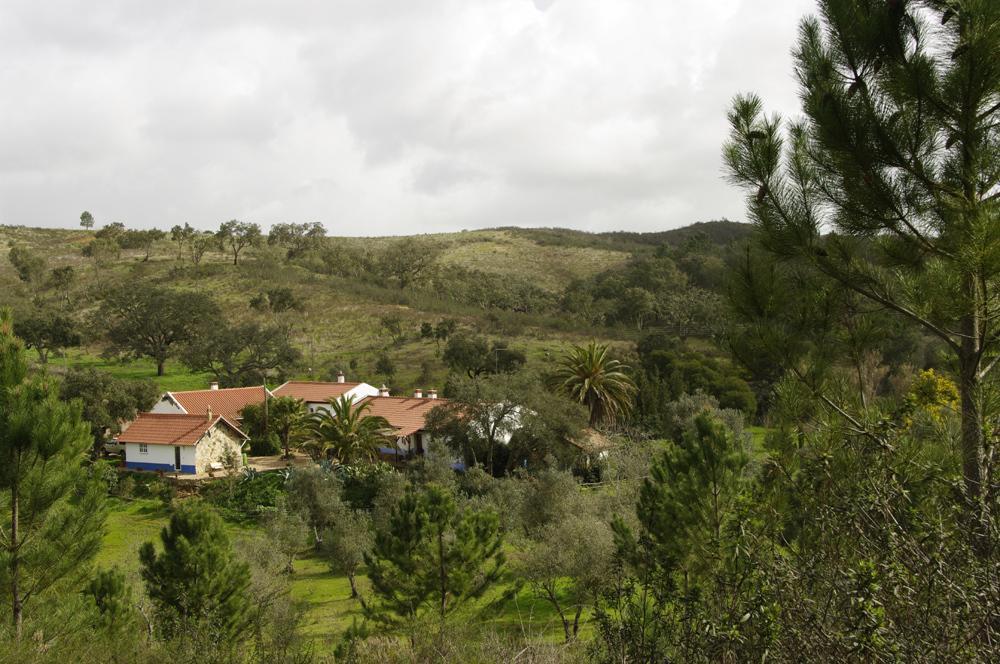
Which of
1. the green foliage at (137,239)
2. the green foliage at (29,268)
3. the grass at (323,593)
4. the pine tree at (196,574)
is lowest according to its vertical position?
the grass at (323,593)

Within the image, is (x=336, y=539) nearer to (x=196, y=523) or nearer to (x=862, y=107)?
(x=196, y=523)

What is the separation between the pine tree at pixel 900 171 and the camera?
5.89 meters

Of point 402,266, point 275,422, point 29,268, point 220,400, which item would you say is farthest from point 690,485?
point 29,268

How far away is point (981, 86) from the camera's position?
593 cm

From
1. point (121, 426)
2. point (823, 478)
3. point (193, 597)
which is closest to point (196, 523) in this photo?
point (193, 597)

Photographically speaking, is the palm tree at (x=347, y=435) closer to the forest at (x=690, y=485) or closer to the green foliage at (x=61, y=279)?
the forest at (x=690, y=485)

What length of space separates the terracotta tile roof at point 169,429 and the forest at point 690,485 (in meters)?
1.70

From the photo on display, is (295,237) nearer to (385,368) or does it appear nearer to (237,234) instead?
(237,234)

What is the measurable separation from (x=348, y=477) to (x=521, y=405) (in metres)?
8.03

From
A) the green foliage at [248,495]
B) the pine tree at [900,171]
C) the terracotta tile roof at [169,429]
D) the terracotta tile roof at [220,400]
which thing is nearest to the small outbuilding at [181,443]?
the terracotta tile roof at [169,429]

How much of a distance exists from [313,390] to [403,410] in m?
7.12

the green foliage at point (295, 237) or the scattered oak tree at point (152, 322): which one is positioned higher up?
the green foliage at point (295, 237)

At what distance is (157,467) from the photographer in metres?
33.3

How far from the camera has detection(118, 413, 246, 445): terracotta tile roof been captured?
3278 cm
